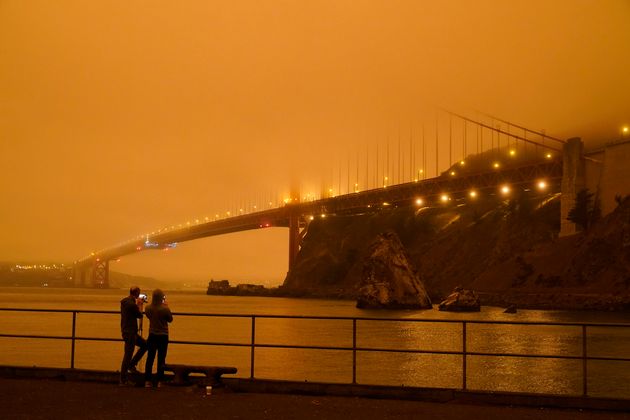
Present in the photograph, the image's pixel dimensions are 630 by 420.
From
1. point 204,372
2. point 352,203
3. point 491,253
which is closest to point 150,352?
point 204,372

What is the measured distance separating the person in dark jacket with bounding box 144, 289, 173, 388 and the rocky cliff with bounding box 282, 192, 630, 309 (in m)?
57.4

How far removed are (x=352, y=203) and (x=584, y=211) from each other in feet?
169

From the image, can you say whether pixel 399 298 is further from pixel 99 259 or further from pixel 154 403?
pixel 99 259

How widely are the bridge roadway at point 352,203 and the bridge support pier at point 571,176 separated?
533cm

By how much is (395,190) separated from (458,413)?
11195 cm

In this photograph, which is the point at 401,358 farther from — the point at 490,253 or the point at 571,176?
the point at 490,253

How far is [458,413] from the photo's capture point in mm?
8672

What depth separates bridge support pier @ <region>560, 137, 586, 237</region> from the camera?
283 ft

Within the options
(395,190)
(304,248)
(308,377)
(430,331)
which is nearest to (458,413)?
(308,377)

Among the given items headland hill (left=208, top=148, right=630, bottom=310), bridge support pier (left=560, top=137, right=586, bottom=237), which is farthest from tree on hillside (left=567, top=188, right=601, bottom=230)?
bridge support pier (left=560, top=137, right=586, bottom=237)

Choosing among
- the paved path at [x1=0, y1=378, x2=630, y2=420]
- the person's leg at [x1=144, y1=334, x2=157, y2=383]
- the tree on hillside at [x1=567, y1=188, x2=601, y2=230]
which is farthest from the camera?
the tree on hillside at [x1=567, y1=188, x2=601, y2=230]

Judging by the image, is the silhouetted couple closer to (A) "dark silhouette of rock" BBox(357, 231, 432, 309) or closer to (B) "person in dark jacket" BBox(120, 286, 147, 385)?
(B) "person in dark jacket" BBox(120, 286, 147, 385)

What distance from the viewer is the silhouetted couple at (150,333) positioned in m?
10.6

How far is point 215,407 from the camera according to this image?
29.1 ft
